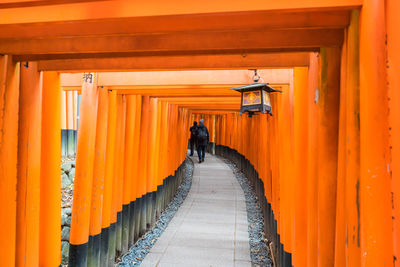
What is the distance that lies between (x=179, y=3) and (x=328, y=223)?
1590 millimetres

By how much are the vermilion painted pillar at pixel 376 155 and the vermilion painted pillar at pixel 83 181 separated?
381 centimetres

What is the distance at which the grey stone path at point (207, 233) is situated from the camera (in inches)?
224

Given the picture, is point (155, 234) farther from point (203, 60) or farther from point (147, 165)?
point (203, 60)

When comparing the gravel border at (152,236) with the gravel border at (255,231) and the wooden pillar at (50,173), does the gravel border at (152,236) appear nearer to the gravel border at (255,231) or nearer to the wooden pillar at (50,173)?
the gravel border at (255,231)

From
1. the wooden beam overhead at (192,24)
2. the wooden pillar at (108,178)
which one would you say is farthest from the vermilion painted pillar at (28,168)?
the wooden pillar at (108,178)

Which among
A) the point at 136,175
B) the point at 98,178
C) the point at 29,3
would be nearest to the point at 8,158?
the point at 29,3

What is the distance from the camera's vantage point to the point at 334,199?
5.97ft

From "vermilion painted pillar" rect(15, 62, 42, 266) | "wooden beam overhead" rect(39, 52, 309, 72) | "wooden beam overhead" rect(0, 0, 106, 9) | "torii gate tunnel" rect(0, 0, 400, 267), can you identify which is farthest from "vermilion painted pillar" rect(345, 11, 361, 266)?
"vermilion painted pillar" rect(15, 62, 42, 266)

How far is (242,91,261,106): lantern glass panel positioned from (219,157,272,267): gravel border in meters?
3.33

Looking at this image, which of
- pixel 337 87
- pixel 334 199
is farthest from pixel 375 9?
pixel 334 199

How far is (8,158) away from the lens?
2338mm

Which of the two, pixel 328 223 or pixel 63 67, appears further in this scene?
pixel 63 67

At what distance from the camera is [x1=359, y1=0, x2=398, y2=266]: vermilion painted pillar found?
1180 millimetres

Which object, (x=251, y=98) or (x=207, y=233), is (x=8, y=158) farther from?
(x=207, y=233)
